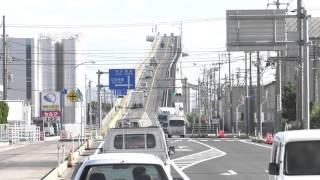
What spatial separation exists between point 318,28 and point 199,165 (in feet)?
201

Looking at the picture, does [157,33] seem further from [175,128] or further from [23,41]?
[175,128]

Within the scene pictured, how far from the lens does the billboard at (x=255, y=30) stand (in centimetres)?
4106

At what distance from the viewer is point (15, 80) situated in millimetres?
123188

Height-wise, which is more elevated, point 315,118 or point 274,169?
point 315,118

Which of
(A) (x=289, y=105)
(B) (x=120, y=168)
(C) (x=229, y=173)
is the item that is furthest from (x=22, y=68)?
(B) (x=120, y=168)

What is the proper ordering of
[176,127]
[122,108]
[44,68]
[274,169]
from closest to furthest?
[274,169] < [176,127] < [122,108] < [44,68]

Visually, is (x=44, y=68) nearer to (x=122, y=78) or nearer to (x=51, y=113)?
(x=51, y=113)

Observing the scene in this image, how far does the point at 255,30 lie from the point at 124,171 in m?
33.0

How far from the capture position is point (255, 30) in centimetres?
4153

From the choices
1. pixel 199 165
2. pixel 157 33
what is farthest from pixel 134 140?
pixel 157 33

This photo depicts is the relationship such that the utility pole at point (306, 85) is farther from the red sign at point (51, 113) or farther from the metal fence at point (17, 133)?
the red sign at point (51, 113)

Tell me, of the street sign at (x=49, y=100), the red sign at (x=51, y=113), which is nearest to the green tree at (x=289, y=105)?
the red sign at (x=51, y=113)

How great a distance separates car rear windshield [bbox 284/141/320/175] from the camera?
11.5 m

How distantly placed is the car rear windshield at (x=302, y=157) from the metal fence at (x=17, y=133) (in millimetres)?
58573
